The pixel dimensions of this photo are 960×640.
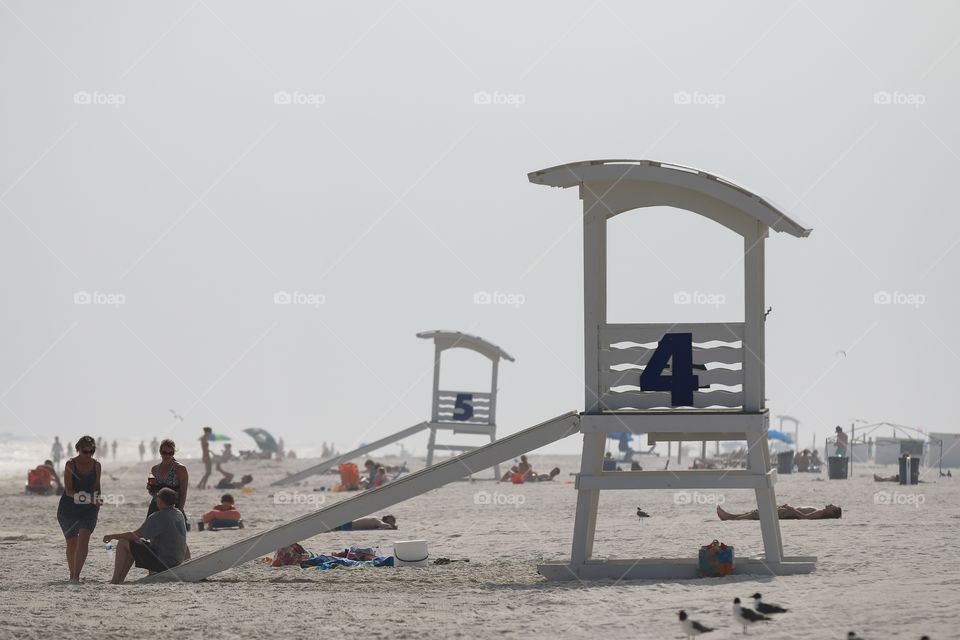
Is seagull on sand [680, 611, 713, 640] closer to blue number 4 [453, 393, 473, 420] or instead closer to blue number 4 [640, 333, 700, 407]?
blue number 4 [640, 333, 700, 407]

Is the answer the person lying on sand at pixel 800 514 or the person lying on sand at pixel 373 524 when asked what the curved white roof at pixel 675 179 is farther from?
the person lying on sand at pixel 373 524


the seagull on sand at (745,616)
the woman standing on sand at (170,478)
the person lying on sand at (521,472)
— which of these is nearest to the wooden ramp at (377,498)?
the woman standing on sand at (170,478)

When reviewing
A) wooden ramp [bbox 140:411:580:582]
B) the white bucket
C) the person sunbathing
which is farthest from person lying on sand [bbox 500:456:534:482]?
wooden ramp [bbox 140:411:580:582]

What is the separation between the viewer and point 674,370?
38.0 feet

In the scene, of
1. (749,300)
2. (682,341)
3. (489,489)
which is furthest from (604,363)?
(489,489)

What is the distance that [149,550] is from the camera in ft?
39.2

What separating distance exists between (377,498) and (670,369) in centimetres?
306

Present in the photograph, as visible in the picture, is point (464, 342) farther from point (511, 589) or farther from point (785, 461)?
point (511, 589)

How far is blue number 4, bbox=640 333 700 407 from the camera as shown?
1152 centimetres

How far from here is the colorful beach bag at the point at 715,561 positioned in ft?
A: 36.9

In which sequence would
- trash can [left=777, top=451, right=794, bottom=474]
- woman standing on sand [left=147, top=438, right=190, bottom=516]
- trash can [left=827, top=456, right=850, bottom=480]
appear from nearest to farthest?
woman standing on sand [left=147, top=438, right=190, bottom=516]
trash can [left=827, top=456, right=850, bottom=480]
trash can [left=777, top=451, right=794, bottom=474]

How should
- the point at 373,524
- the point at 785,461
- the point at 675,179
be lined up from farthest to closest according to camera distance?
the point at 785,461, the point at 373,524, the point at 675,179

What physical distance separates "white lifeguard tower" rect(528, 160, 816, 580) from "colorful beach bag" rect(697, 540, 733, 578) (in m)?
0.16

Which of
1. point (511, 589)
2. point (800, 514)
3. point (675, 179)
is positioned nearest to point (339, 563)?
point (511, 589)
